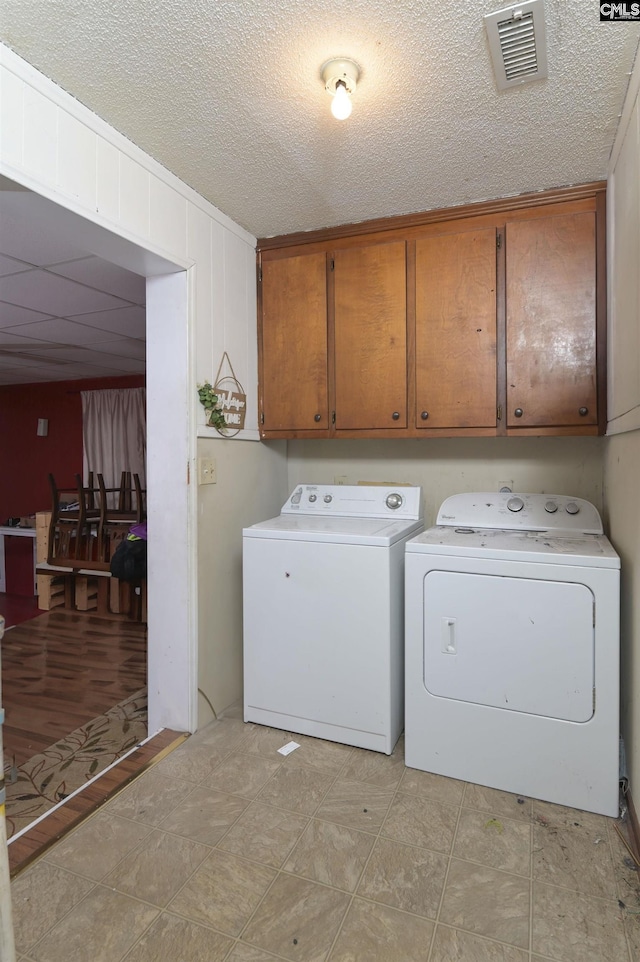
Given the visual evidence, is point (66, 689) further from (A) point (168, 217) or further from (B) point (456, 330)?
(B) point (456, 330)

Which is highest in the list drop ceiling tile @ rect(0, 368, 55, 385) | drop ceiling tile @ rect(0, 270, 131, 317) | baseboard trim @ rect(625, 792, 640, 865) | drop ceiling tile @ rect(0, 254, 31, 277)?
drop ceiling tile @ rect(0, 368, 55, 385)

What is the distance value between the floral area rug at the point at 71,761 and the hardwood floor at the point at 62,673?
0.08 metres

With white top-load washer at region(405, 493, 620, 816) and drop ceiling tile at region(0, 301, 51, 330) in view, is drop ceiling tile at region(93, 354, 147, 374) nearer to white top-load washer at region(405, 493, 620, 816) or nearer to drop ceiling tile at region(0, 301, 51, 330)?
drop ceiling tile at region(0, 301, 51, 330)

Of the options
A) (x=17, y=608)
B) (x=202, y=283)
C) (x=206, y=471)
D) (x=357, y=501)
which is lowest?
(x=17, y=608)

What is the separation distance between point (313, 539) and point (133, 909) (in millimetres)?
1231

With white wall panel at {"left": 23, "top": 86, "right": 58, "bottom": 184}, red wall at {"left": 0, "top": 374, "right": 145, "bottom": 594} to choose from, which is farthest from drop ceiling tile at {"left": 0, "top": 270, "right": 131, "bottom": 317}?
red wall at {"left": 0, "top": 374, "right": 145, "bottom": 594}

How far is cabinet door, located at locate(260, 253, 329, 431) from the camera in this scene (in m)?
2.48

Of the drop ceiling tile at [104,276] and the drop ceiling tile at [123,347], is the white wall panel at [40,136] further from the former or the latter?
the drop ceiling tile at [123,347]

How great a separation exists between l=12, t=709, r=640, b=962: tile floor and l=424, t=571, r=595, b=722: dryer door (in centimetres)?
34

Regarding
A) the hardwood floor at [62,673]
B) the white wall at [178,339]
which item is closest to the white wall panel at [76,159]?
the white wall at [178,339]

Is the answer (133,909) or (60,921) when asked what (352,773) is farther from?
(60,921)

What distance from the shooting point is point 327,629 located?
207 cm

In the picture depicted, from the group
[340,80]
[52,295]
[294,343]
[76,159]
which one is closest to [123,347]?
[52,295]

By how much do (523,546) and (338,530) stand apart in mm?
703
